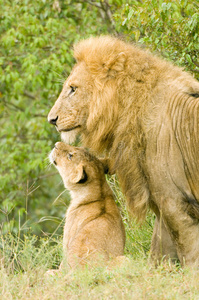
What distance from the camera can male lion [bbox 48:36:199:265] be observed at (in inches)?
179

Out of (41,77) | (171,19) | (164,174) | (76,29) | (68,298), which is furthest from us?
(76,29)

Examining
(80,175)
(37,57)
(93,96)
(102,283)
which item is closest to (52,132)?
(37,57)

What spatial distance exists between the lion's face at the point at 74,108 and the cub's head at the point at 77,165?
64 cm

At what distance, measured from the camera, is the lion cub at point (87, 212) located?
4902mm

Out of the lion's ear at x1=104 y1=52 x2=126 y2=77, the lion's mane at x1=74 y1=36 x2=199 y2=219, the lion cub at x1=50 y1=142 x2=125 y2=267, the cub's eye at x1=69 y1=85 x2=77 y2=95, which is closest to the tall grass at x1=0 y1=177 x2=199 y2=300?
the lion cub at x1=50 y1=142 x2=125 y2=267

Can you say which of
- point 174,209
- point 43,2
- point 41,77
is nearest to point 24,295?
point 174,209

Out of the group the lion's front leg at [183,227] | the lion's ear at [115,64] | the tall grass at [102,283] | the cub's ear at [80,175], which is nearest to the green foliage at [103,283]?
the tall grass at [102,283]

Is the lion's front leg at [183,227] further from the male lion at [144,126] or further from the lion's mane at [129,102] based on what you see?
the lion's mane at [129,102]

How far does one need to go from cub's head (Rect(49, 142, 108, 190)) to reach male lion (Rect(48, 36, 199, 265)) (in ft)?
1.70

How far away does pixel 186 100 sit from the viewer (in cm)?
469

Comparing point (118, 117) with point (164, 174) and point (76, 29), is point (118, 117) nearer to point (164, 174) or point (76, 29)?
point (164, 174)

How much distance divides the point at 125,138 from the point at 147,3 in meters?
1.99

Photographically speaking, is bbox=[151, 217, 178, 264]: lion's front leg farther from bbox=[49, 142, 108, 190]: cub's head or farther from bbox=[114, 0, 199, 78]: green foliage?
bbox=[114, 0, 199, 78]: green foliage

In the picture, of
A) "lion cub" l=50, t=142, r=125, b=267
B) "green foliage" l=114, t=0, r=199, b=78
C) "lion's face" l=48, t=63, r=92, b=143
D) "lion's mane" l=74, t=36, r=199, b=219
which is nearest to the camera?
"lion's mane" l=74, t=36, r=199, b=219
